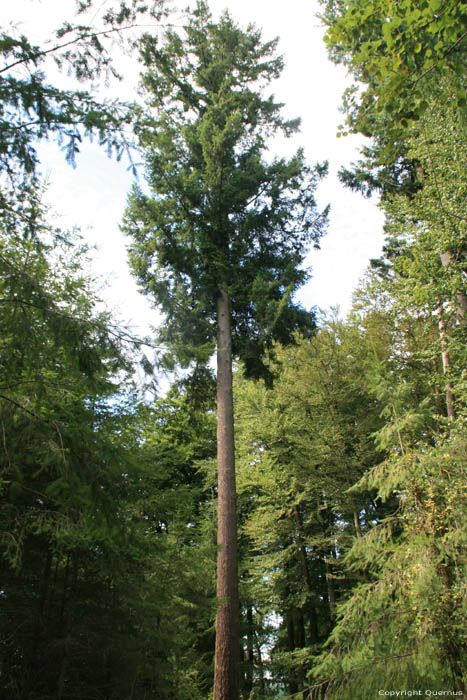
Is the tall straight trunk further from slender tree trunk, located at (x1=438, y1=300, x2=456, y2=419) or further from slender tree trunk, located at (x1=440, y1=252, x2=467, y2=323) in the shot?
slender tree trunk, located at (x1=440, y1=252, x2=467, y2=323)

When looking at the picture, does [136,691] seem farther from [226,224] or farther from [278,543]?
[226,224]

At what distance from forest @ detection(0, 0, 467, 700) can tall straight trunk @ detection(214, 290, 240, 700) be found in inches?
1.4

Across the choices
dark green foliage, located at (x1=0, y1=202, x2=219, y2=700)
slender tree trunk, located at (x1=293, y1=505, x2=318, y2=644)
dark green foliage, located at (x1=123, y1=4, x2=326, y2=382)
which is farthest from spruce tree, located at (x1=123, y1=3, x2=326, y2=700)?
slender tree trunk, located at (x1=293, y1=505, x2=318, y2=644)

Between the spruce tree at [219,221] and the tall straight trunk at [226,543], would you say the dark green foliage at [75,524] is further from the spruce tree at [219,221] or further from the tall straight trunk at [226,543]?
the spruce tree at [219,221]

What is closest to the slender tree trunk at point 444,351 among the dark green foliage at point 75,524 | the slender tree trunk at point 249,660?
the dark green foliage at point 75,524

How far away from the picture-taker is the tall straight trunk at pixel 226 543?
19.6 ft

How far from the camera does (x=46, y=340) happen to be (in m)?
3.88

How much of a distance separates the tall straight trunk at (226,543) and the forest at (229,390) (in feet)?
0.12

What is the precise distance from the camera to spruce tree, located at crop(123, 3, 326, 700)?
29.2 feet

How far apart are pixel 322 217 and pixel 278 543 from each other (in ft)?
30.8

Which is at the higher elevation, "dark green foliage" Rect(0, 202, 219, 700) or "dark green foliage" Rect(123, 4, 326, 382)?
"dark green foliage" Rect(123, 4, 326, 382)

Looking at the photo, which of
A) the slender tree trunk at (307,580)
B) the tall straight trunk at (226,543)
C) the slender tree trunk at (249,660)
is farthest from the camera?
the slender tree trunk at (249,660)

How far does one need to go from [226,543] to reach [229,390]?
280cm

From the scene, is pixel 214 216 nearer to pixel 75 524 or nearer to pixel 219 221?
pixel 219 221
